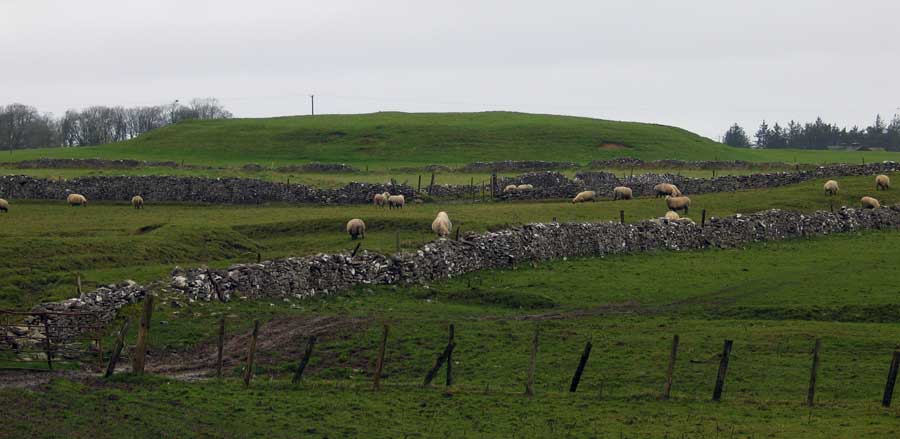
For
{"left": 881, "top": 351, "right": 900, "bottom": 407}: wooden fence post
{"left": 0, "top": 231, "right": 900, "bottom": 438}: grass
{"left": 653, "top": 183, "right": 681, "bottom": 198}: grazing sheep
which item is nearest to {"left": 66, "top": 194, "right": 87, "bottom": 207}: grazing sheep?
{"left": 653, "top": 183, "right": 681, "bottom": 198}: grazing sheep

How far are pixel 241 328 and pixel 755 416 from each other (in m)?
13.6

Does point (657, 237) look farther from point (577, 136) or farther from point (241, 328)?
A: point (577, 136)

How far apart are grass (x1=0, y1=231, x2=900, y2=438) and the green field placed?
72 millimetres

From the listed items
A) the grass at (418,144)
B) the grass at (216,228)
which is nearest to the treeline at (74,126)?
the grass at (418,144)

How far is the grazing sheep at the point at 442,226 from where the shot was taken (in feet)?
141

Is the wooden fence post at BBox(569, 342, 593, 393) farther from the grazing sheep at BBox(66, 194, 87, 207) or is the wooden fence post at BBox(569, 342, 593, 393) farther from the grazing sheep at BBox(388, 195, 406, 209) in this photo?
the grazing sheep at BBox(66, 194, 87, 207)

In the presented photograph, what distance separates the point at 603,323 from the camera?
3045cm

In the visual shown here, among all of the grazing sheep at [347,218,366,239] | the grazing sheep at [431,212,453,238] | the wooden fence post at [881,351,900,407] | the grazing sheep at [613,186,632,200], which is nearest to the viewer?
the wooden fence post at [881,351,900,407]

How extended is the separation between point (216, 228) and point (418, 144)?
60.2m

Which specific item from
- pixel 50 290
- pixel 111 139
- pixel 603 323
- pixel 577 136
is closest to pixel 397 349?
pixel 603 323

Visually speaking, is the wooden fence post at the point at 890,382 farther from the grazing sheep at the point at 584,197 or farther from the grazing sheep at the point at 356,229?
the grazing sheep at the point at 584,197

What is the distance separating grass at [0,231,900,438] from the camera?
1955 centimetres

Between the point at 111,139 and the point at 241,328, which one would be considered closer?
the point at 241,328

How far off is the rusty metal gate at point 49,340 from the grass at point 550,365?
1493mm
